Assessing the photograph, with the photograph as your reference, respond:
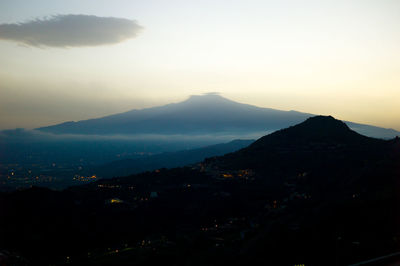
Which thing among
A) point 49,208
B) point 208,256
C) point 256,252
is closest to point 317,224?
point 256,252

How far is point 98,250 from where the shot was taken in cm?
6506

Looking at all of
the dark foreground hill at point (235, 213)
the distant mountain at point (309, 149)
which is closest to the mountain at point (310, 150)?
the distant mountain at point (309, 149)

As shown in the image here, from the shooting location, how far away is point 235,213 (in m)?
86.1

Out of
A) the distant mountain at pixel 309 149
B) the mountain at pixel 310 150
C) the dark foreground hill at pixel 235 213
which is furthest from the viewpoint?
the distant mountain at pixel 309 149

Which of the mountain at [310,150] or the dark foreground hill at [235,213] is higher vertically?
the mountain at [310,150]

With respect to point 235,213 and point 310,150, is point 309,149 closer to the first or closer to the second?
point 310,150

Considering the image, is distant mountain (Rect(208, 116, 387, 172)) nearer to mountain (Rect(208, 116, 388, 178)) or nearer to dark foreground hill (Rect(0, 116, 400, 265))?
mountain (Rect(208, 116, 388, 178))

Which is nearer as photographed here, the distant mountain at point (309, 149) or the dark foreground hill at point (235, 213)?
the dark foreground hill at point (235, 213)

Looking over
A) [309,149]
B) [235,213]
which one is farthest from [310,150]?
[235,213]

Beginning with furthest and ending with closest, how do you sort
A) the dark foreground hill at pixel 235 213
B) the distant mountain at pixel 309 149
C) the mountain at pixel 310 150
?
1. the distant mountain at pixel 309 149
2. the mountain at pixel 310 150
3. the dark foreground hill at pixel 235 213

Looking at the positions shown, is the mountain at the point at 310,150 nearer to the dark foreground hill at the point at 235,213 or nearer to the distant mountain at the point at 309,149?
the distant mountain at the point at 309,149

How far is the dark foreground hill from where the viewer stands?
3931 centimetres

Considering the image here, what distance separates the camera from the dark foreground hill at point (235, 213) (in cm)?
3931

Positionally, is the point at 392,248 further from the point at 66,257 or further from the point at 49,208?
the point at 49,208
